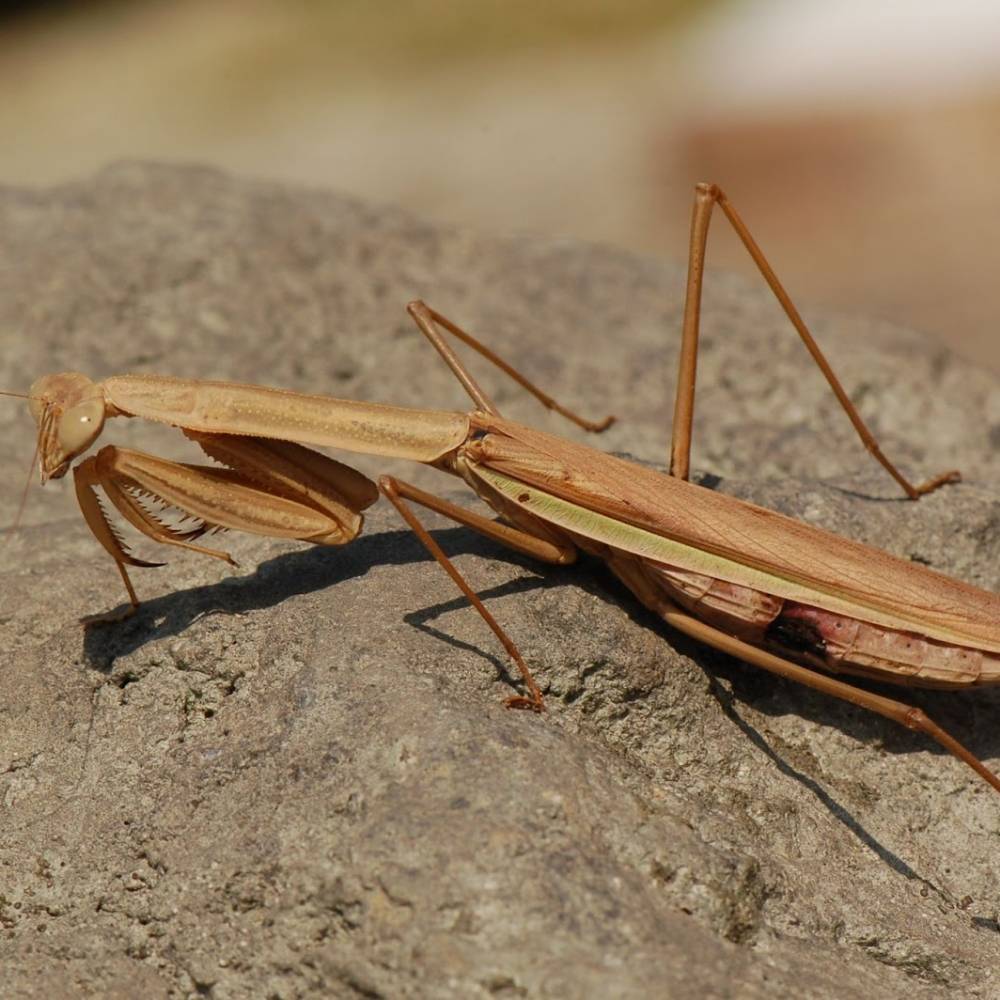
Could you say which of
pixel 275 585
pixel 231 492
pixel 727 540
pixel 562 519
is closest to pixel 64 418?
pixel 231 492

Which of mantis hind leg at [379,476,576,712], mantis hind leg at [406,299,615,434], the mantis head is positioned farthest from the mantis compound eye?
mantis hind leg at [406,299,615,434]

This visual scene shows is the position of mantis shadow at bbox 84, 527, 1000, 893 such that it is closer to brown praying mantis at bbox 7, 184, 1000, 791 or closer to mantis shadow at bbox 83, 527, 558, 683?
mantis shadow at bbox 83, 527, 558, 683

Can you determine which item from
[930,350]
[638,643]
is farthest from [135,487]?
[930,350]

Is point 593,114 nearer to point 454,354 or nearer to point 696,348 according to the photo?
point 454,354

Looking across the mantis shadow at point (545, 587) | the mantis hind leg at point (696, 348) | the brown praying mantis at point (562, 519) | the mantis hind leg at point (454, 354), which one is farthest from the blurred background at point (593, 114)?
the brown praying mantis at point (562, 519)

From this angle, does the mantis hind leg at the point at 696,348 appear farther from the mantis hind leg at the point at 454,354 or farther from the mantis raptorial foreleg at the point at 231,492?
the mantis raptorial foreleg at the point at 231,492
